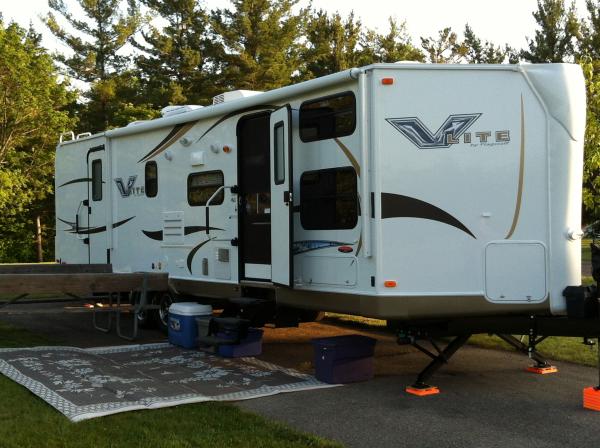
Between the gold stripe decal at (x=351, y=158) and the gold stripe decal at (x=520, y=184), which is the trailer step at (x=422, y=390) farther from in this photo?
the gold stripe decal at (x=520, y=184)

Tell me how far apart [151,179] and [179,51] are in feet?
81.8

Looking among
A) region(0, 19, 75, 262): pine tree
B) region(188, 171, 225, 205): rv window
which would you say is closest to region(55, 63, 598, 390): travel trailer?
region(188, 171, 225, 205): rv window

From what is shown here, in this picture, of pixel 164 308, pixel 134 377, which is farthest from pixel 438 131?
pixel 164 308

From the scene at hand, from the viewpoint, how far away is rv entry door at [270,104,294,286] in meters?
6.91

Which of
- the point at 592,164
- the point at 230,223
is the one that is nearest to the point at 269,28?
the point at 592,164

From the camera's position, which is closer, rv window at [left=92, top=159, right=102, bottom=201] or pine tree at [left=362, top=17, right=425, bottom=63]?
rv window at [left=92, top=159, right=102, bottom=201]

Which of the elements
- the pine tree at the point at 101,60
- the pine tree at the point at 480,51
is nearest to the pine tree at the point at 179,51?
the pine tree at the point at 101,60

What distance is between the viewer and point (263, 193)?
775 cm

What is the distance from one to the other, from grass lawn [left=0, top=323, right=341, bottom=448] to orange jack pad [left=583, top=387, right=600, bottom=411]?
2.31m

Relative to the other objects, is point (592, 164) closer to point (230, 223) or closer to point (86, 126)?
point (230, 223)

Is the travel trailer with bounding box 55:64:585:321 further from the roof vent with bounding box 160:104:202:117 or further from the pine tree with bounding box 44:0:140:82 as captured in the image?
the pine tree with bounding box 44:0:140:82

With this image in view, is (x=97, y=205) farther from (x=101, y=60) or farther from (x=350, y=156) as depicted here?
(x=101, y=60)

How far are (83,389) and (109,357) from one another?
185cm

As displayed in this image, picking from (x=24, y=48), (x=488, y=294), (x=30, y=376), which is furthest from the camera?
(x=24, y=48)
